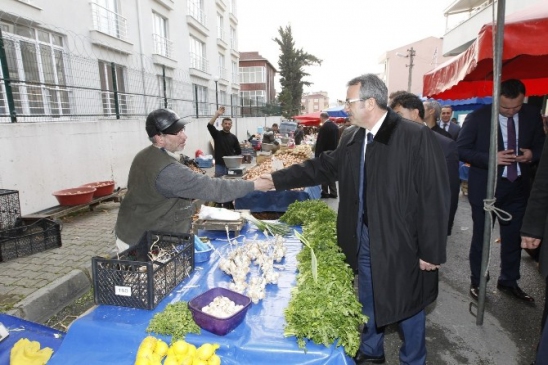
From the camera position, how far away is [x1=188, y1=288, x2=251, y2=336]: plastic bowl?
5.84 ft

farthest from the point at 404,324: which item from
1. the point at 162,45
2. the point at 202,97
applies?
the point at 202,97

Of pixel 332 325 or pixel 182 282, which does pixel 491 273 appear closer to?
pixel 332 325

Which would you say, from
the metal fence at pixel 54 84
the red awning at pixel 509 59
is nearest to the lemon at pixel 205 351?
the red awning at pixel 509 59

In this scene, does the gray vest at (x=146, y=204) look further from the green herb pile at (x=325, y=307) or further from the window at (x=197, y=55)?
the window at (x=197, y=55)

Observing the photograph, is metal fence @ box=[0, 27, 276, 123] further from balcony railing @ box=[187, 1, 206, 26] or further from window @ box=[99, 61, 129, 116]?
balcony railing @ box=[187, 1, 206, 26]

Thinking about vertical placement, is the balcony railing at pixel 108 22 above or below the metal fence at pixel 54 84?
above

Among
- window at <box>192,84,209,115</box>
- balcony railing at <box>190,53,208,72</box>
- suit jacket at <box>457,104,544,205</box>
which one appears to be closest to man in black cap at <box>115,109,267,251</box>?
suit jacket at <box>457,104,544,205</box>

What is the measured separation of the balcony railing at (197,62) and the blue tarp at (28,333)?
1977cm

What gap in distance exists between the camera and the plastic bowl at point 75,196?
674 centimetres

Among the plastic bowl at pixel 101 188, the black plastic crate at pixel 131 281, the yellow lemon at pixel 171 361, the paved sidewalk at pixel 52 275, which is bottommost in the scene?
the paved sidewalk at pixel 52 275

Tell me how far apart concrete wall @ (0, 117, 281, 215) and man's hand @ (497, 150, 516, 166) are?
761 centimetres

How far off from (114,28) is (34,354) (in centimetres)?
1339

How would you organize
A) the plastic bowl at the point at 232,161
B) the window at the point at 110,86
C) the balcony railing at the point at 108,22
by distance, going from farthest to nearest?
1. the balcony railing at the point at 108,22
2. the window at the point at 110,86
3. the plastic bowl at the point at 232,161

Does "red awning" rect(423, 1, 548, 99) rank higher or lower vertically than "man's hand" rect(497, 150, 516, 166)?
higher
